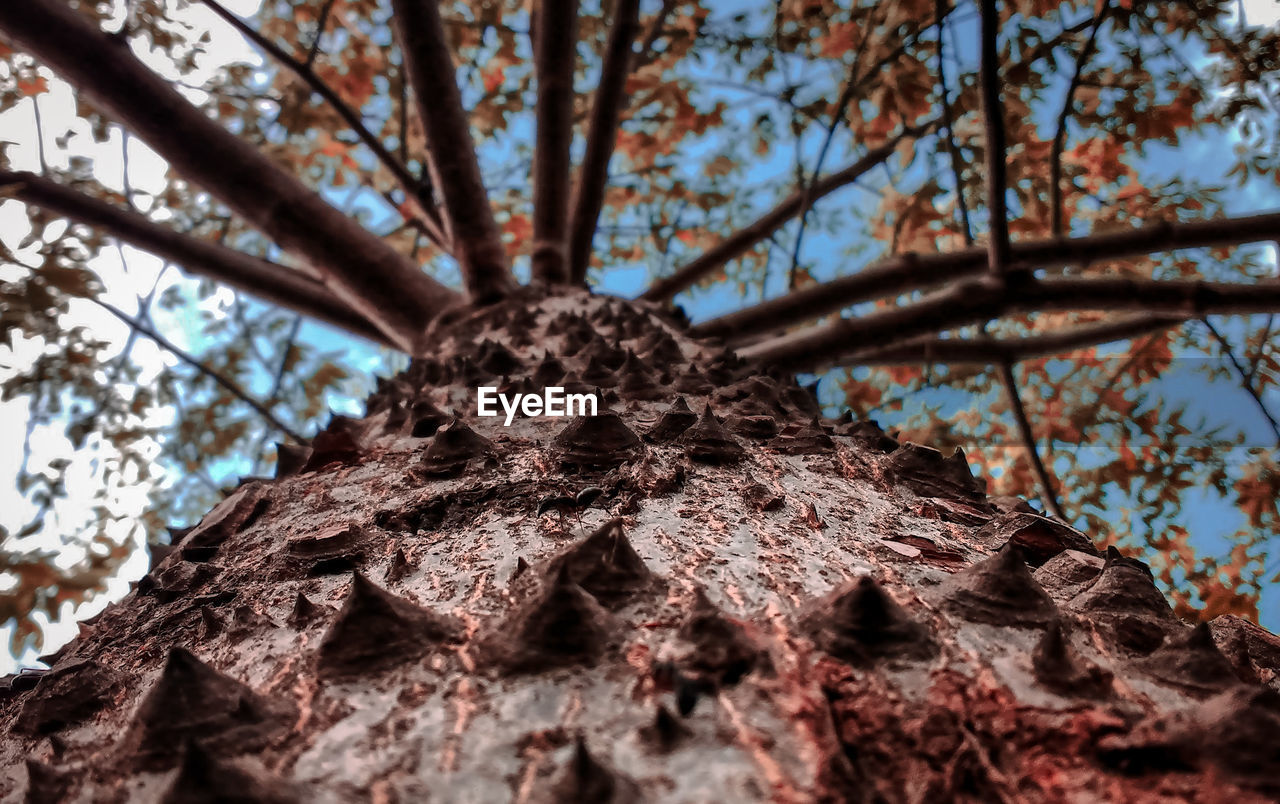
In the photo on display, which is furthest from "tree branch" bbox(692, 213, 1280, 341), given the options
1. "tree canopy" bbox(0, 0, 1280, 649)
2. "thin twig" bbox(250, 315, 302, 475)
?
"thin twig" bbox(250, 315, 302, 475)

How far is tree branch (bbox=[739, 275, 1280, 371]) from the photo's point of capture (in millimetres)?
3189

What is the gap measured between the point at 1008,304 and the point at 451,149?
2.59 meters

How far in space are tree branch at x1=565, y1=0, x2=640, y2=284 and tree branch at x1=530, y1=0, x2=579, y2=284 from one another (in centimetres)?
17

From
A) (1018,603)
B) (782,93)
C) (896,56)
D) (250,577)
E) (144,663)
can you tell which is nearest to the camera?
(1018,603)

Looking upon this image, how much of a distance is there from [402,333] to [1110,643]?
3183 mm

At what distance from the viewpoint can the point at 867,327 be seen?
3707mm

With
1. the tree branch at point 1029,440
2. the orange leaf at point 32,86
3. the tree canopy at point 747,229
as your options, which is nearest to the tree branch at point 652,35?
the tree canopy at point 747,229

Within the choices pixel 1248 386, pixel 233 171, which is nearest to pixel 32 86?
pixel 233 171

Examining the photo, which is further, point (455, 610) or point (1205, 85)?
point (1205, 85)

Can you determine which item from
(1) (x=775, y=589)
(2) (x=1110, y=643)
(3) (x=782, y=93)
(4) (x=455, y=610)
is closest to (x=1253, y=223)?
(3) (x=782, y=93)

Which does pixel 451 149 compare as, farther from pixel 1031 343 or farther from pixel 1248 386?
pixel 1248 386

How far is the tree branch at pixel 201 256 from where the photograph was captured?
3.23 metres

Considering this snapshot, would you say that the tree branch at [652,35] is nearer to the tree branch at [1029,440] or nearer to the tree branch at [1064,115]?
the tree branch at [1064,115]

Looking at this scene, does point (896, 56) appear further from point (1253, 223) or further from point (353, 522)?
point (353, 522)
